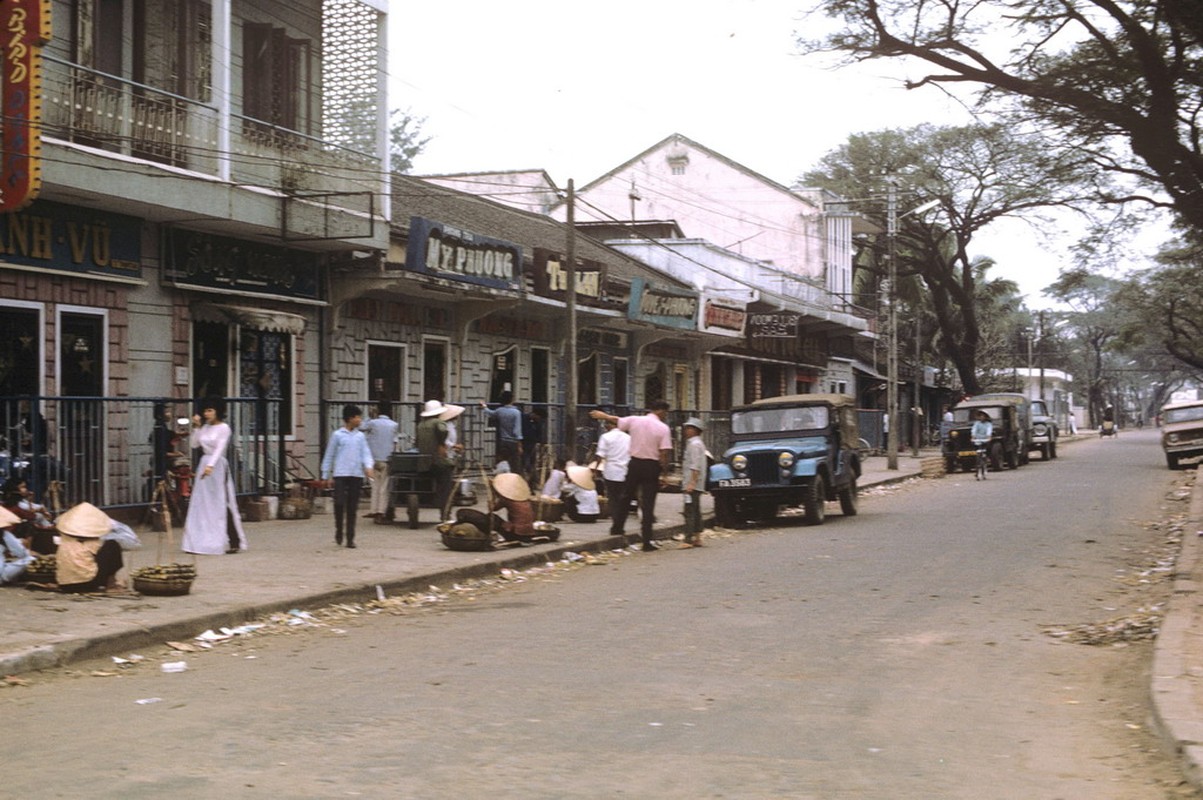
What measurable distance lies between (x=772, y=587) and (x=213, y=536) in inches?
237

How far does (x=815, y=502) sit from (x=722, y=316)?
51.7 ft

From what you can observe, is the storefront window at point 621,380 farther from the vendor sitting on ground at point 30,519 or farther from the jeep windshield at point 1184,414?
the vendor sitting on ground at point 30,519

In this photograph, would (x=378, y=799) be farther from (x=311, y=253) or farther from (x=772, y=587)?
(x=311, y=253)

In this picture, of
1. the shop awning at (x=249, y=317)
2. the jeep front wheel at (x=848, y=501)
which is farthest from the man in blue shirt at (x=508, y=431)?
the jeep front wheel at (x=848, y=501)

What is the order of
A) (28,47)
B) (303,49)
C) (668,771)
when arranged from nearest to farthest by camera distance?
(668,771) → (28,47) → (303,49)

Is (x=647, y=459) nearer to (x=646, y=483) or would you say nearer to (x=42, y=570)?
(x=646, y=483)

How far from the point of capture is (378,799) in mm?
5281

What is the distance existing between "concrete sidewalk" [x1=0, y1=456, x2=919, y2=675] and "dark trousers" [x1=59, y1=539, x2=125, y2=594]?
15cm

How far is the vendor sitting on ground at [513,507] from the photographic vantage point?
1609 centimetres

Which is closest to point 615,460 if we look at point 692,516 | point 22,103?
point 692,516

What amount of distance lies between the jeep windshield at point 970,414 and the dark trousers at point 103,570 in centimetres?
3131

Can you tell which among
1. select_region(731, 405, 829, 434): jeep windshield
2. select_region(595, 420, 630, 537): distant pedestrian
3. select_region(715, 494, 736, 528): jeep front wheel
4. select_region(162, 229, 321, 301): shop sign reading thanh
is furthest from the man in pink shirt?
select_region(162, 229, 321, 301): shop sign reading thanh

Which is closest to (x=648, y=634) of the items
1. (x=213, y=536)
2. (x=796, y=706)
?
(x=796, y=706)

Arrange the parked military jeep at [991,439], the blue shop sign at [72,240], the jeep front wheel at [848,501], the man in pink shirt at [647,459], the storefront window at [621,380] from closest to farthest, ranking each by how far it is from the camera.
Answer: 1. the blue shop sign at [72,240]
2. the man in pink shirt at [647,459]
3. the jeep front wheel at [848,501]
4. the storefront window at [621,380]
5. the parked military jeep at [991,439]
